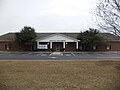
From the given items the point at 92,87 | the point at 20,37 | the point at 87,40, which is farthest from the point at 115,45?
the point at 92,87

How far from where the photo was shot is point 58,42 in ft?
185

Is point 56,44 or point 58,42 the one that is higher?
point 58,42

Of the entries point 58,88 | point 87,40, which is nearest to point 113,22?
point 58,88

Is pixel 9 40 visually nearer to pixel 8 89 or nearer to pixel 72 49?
pixel 72 49

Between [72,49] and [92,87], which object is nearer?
[92,87]

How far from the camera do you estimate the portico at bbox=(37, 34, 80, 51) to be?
179 ft

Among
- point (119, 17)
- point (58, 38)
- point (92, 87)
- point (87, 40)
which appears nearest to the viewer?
point (119, 17)

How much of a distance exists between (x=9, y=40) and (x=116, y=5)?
50.3 m

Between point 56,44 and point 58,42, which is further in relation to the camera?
point 56,44

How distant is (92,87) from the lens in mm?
8734

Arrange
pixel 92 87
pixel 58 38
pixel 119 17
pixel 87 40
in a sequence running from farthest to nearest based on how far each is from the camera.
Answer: pixel 58 38, pixel 87 40, pixel 92 87, pixel 119 17

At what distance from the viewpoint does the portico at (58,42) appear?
179ft

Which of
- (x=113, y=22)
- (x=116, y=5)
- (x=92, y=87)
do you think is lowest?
(x=92, y=87)

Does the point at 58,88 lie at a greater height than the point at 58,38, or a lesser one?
lesser
